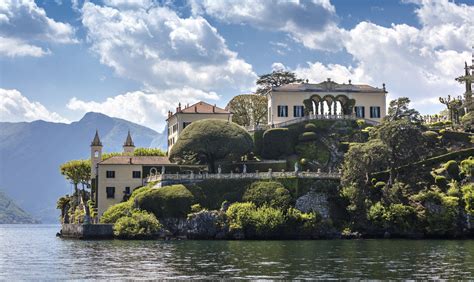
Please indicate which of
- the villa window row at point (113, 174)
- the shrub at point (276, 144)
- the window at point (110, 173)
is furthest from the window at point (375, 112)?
the window at point (110, 173)

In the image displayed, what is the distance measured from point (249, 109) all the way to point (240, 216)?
44443mm

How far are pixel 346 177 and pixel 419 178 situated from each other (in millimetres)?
9964

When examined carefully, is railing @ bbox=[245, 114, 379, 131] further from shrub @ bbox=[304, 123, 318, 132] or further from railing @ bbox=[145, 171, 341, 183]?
railing @ bbox=[145, 171, 341, 183]

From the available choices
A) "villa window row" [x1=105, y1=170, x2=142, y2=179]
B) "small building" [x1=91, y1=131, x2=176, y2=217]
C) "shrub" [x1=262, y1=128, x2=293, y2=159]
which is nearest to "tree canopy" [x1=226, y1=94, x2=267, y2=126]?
"shrub" [x1=262, y1=128, x2=293, y2=159]

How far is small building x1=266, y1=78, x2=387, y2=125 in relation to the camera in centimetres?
12412

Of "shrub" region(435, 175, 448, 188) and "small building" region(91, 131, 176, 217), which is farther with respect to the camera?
"small building" region(91, 131, 176, 217)

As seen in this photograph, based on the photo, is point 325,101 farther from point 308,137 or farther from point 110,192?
point 110,192

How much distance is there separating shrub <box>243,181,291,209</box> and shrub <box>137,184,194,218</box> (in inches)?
306

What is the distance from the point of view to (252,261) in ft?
190

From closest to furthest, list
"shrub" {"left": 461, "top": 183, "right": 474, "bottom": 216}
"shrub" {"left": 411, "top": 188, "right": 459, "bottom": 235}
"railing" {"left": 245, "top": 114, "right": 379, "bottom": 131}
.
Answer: "shrub" {"left": 411, "top": 188, "right": 459, "bottom": 235}
"shrub" {"left": 461, "top": 183, "right": 474, "bottom": 216}
"railing" {"left": 245, "top": 114, "right": 379, "bottom": 131}

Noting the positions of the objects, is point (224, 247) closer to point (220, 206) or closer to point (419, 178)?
point (220, 206)

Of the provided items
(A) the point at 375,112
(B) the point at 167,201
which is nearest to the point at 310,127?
(A) the point at 375,112

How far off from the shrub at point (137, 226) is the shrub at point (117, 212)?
2.86 m

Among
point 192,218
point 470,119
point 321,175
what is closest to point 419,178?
point 321,175
